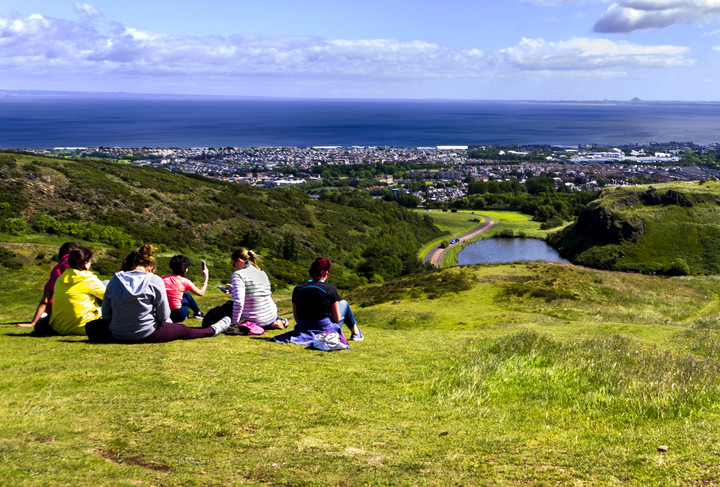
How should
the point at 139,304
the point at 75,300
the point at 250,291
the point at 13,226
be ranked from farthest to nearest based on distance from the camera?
the point at 13,226, the point at 250,291, the point at 75,300, the point at 139,304

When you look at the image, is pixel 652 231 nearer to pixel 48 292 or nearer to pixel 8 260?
pixel 8 260

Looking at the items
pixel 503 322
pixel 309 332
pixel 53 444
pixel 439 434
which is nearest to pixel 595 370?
pixel 439 434

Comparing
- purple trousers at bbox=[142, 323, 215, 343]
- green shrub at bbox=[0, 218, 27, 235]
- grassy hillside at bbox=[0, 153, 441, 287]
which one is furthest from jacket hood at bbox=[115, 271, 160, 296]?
green shrub at bbox=[0, 218, 27, 235]

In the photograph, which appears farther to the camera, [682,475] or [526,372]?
[526,372]

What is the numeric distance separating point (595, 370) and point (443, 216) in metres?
140

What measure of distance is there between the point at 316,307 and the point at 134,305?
369cm

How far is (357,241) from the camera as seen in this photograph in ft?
283

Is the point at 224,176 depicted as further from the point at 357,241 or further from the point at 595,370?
the point at 595,370

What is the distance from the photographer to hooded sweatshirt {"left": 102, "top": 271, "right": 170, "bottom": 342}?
30.9ft

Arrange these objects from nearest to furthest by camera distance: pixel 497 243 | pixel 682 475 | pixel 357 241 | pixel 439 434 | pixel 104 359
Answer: pixel 682 475
pixel 439 434
pixel 104 359
pixel 357 241
pixel 497 243

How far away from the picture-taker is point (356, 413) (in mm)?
7312

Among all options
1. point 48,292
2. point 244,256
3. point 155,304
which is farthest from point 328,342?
point 48,292

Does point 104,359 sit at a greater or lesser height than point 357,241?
greater

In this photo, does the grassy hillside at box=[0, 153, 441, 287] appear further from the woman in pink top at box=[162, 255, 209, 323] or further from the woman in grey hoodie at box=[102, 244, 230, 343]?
the woman in grey hoodie at box=[102, 244, 230, 343]
